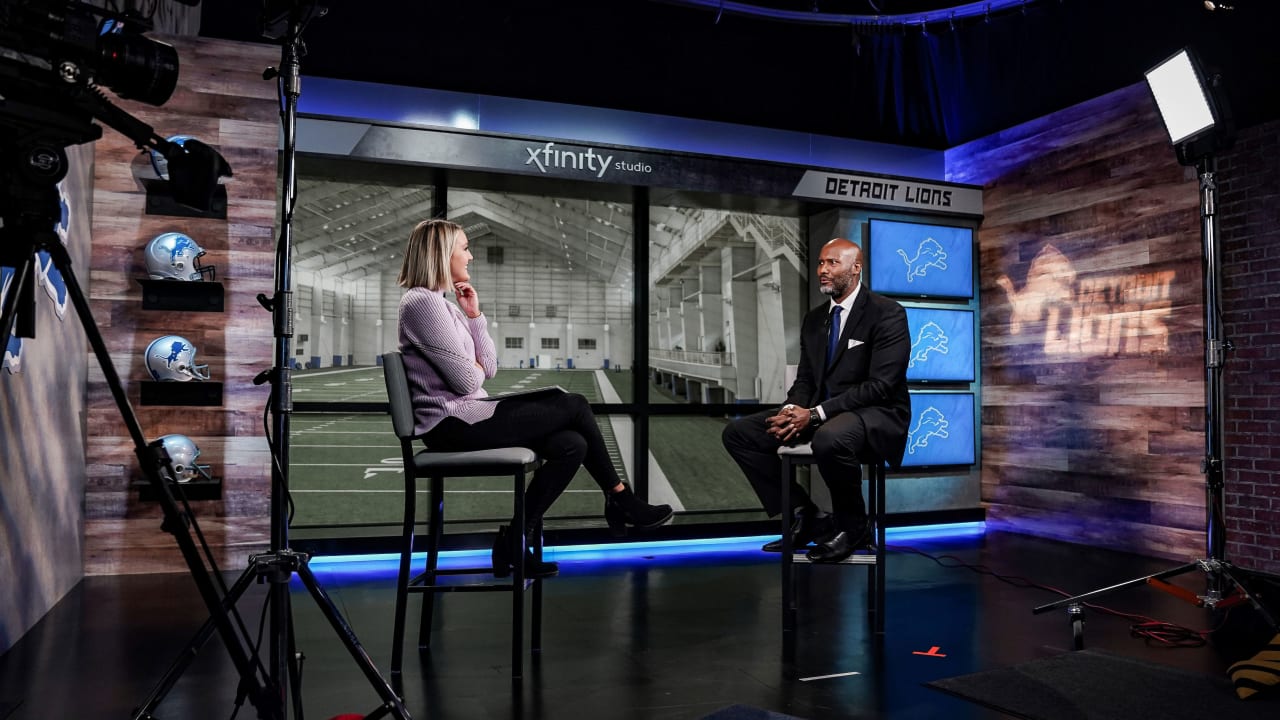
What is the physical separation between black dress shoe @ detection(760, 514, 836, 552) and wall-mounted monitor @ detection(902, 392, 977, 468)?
215 centimetres

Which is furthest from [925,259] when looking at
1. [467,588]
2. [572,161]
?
[467,588]

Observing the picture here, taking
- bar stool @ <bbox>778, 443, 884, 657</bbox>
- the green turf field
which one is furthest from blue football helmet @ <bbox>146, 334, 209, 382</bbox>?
bar stool @ <bbox>778, 443, 884, 657</bbox>

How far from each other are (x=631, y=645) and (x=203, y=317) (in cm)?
271

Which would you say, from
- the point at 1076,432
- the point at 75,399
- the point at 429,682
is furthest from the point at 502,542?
the point at 1076,432

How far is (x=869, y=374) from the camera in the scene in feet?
11.1

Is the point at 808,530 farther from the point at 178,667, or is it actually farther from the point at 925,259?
the point at 925,259

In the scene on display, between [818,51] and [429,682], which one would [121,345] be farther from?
[818,51]

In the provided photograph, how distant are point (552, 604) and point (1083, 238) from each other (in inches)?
158

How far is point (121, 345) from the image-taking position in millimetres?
3863

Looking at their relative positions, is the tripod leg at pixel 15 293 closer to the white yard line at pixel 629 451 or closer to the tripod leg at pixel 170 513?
the tripod leg at pixel 170 513

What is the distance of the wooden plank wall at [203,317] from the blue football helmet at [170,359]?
0.12 metres

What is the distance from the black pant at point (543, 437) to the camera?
2.65 meters

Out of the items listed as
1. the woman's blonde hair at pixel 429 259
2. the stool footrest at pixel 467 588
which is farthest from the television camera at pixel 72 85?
the stool footrest at pixel 467 588

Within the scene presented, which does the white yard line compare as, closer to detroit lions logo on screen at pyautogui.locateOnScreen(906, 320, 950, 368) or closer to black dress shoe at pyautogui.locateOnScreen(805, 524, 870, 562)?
detroit lions logo on screen at pyautogui.locateOnScreen(906, 320, 950, 368)
